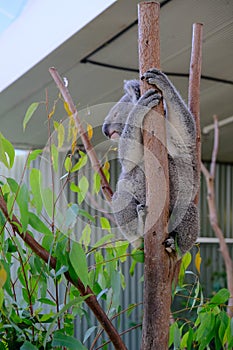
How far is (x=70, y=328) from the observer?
1.15m

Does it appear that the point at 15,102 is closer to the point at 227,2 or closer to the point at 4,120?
the point at 4,120

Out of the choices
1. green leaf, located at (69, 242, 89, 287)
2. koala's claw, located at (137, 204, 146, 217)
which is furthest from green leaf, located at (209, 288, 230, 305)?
green leaf, located at (69, 242, 89, 287)

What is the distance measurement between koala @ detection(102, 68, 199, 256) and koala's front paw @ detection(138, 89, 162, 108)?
0.18 feet

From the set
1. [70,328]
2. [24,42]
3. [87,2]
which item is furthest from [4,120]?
[70,328]

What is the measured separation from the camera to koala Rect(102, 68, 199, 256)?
1.19 metres

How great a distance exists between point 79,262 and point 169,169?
0.36 meters

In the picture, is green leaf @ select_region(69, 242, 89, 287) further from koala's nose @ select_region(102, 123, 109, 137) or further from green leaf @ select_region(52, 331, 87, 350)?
koala's nose @ select_region(102, 123, 109, 137)

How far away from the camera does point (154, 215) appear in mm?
1012

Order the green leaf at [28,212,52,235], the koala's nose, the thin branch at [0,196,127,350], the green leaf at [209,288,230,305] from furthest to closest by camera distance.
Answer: the koala's nose < the green leaf at [209,288,230,305] < the green leaf at [28,212,52,235] < the thin branch at [0,196,127,350]

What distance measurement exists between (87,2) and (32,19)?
2.09 feet

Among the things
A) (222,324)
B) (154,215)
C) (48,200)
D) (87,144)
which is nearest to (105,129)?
(87,144)

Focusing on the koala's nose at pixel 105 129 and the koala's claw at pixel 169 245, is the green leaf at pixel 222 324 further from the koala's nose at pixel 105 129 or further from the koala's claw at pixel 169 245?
the koala's nose at pixel 105 129

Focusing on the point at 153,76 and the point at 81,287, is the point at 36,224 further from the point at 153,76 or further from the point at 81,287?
the point at 153,76

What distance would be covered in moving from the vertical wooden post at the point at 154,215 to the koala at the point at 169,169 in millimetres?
113
